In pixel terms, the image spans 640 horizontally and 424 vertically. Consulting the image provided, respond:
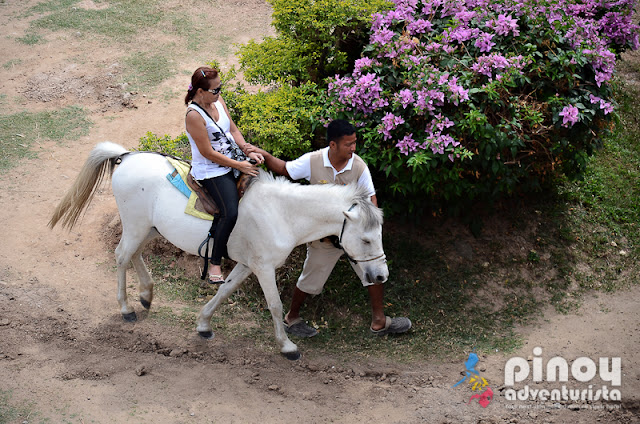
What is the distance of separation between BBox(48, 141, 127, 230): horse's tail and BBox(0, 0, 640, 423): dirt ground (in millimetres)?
1007

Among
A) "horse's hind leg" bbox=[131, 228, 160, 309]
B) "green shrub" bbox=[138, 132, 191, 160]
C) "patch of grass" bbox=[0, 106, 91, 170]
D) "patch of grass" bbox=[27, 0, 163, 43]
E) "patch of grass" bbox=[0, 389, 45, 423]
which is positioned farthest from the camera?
"patch of grass" bbox=[27, 0, 163, 43]

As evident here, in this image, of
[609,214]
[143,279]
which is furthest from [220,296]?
[609,214]

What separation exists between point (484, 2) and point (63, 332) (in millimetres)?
5386

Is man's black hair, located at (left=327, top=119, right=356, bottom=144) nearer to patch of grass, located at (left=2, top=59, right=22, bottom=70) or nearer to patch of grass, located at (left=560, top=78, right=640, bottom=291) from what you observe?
patch of grass, located at (left=560, top=78, right=640, bottom=291)

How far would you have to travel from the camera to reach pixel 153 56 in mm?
10539

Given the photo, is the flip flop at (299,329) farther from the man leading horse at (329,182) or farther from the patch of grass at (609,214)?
the patch of grass at (609,214)

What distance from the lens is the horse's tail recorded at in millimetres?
5406

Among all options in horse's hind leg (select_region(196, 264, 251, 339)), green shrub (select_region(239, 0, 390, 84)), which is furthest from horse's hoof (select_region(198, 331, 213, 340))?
green shrub (select_region(239, 0, 390, 84))

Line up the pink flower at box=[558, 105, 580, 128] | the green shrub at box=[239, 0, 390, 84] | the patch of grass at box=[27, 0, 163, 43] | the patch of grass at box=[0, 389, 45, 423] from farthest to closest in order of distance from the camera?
the patch of grass at box=[27, 0, 163, 43] → the green shrub at box=[239, 0, 390, 84] → the pink flower at box=[558, 105, 580, 128] → the patch of grass at box=[0, 389, 45, 423]

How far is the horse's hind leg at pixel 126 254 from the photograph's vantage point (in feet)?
17.6

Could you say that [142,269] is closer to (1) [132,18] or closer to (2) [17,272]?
(2) [17,272]

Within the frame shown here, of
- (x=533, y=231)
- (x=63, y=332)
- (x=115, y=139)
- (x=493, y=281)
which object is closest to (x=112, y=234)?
(x=63, y=332)

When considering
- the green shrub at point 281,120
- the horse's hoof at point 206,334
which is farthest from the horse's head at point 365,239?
the horse's hoof at point 206,334

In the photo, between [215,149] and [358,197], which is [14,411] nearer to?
[215,149]
